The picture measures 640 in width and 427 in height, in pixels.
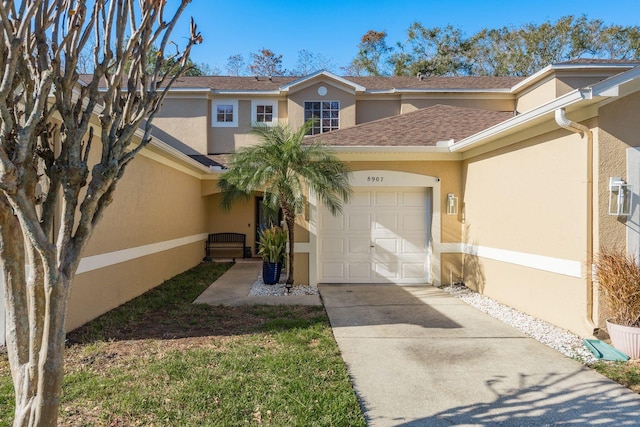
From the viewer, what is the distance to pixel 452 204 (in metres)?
9.52

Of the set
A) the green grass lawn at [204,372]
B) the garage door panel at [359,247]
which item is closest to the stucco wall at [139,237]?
the green grass lawn at [204,372]

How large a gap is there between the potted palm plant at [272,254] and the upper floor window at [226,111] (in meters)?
7.76

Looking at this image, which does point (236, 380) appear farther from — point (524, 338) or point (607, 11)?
point (607, 11)

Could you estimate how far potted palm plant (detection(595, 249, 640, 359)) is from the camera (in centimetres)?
506

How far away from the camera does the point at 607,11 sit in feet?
75.9

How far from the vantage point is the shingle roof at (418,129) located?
9.57m

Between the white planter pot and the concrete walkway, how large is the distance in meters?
4.53

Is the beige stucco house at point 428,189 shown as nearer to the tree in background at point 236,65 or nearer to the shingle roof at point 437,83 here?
the shingle roof at point 437,83

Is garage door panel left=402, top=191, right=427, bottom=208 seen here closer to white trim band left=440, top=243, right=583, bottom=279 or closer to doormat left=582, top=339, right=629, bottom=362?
white trim band left=440, top=243, right=583, bottom=279

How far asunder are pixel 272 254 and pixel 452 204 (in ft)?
14.0

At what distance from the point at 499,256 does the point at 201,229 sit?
9.52 metres

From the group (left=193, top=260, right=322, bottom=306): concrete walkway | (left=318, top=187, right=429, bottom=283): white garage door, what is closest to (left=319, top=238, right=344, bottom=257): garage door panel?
(left=318, top=187, right=429, bottom=283): white garage door

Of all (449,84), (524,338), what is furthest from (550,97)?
(524,338)

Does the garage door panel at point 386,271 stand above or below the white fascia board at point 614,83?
below
